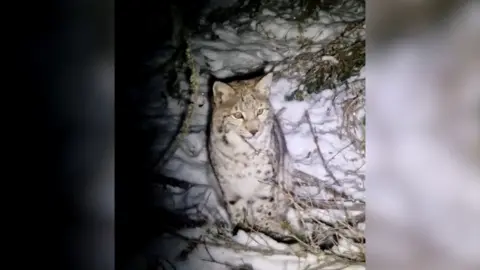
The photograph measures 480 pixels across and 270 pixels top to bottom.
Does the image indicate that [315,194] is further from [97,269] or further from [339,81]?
[97,269]

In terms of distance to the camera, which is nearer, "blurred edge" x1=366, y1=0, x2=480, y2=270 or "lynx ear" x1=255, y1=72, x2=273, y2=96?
"blurred edge" x1=366, y1=0, x2=480, y2=270

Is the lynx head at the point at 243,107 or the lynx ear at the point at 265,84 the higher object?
the lynx ear at the point at 265,84

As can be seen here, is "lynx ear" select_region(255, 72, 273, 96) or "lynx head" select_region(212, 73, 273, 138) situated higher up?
"lynx ear" select_region(255, 72, 273, 96)

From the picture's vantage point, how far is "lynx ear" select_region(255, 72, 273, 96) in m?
1.38

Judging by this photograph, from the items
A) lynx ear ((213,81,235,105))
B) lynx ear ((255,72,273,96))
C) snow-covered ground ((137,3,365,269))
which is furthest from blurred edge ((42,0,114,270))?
lynx ear ((255,72,273,96))

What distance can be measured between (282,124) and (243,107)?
0.11 metres

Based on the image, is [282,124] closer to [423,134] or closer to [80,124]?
[423,134]

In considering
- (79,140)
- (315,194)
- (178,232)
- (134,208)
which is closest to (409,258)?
(315,194)

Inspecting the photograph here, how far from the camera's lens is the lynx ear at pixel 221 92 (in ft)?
4.62

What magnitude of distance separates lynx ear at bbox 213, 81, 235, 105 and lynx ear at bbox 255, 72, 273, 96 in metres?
0.07

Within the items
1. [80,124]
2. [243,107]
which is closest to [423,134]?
[243,107]

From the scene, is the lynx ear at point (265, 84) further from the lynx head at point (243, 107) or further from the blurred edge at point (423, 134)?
the blurred edge at point (423, 134)

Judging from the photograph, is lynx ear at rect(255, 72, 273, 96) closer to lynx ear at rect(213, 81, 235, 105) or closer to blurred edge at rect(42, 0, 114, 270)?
lynx ear at rect(213, 81, 235, 105)

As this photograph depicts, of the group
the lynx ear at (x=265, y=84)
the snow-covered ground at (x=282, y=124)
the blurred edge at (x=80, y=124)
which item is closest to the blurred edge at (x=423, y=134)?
the snow-covered ground at (x=282, y=124)
